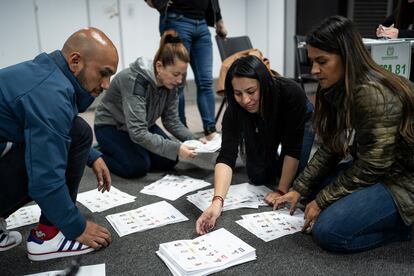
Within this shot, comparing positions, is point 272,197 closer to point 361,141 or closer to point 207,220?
point 207,220

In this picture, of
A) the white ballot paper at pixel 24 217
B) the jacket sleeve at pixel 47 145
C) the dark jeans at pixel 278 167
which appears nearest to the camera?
the jacket sleeve at pixel 47 145

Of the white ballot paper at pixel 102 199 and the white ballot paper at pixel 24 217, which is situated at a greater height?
the white ballot paper at pixel 24 217

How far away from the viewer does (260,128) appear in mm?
1864

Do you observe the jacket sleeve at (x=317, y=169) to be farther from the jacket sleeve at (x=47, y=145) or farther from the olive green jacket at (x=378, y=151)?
the jacket sleeve at (x=47, y=145)

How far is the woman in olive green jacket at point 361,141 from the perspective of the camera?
127cm

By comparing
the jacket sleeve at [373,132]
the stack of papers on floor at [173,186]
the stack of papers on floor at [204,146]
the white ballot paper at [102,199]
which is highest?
the jacket sleeve at [373,132]

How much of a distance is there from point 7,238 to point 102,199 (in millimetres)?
516

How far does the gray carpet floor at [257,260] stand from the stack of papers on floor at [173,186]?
1.18 ft

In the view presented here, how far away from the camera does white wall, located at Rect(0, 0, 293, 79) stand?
402 cm

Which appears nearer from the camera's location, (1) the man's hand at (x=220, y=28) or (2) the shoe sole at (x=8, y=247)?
(2) the shoe sole at (x=8, y=247)

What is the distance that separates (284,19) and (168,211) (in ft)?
12.8

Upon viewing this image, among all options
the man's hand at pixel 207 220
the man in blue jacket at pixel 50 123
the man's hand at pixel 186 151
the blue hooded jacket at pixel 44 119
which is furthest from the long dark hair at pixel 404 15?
the blue hooded jacket at pixel 44 119

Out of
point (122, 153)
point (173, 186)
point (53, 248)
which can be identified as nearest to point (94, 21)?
point (122, 153)

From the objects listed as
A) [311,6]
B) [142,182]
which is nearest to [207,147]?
[142,182]
